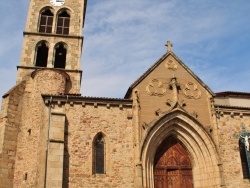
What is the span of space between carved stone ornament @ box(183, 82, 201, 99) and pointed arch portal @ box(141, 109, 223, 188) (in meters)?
1.28

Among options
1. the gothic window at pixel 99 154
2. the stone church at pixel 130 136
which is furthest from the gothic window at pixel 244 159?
the gothic window at pixel 99 154

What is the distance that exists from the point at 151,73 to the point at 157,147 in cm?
414

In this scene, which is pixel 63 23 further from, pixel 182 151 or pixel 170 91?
pixel 182 151

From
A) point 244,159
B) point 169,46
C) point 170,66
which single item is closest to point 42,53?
point 169,46

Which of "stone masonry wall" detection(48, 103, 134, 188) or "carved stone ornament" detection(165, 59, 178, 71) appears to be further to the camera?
"carved stone ornament" detection(165, 59, 178, 71)

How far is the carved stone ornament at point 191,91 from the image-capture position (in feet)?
60.4

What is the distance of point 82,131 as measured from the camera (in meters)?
16.5

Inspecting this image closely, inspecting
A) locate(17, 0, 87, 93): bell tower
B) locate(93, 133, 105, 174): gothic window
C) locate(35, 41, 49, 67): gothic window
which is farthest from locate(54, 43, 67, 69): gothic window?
locate(93, 133, 105, 174): gothic window

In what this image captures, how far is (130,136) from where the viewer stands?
1694 centimetres

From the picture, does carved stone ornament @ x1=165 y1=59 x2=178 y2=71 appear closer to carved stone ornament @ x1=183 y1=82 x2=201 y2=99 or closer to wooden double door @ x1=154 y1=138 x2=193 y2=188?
carved stone ornament @ x1=183 y1=82 x2=201 y2=99

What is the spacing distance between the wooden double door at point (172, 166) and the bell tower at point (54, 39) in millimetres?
8031

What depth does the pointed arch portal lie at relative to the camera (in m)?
16.8

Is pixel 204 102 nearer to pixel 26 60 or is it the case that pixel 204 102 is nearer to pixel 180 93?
pixel 180 93

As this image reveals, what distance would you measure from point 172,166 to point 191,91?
4302 millimetres
